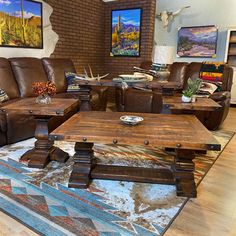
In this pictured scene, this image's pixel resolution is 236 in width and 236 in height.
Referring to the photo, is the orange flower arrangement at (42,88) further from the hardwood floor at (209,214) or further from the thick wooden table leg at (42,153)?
the hardwood floor at (209,214)

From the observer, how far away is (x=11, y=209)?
1702 mm

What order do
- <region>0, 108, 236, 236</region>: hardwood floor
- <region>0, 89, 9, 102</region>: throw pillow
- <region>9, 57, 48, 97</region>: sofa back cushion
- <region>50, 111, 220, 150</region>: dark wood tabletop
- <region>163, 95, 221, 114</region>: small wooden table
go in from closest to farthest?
1. <region>0, 108, 236, 236</region>: hardwood floor
2. <region>50, 111, 220, 150</region>: dark wood tabletop
3. <region>163, 95, 221, 114</region>: small wooden table
4. <region>0, 89, 9, 102</region>: throw pillow
5. <region>9, 57, 48, 97</region>: sofa back cushion

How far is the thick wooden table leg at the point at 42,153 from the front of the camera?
2.38 metres

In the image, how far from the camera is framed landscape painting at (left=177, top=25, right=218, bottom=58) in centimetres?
598

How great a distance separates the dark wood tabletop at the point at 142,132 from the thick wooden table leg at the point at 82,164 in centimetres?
21

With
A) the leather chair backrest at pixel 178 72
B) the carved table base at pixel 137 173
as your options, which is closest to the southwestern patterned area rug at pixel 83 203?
the carved table base at pixel 137 173

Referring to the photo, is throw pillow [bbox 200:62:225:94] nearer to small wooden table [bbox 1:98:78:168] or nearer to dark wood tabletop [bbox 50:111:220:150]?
dark wood tabletop [bbox 50:111:220:150]

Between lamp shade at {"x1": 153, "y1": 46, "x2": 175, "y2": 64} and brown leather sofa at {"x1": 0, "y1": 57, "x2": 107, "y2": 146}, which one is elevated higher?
lamp shade at {"x1": 153, "y1": 46, "x2": 175, "y2": 64}

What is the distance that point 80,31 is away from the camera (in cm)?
509

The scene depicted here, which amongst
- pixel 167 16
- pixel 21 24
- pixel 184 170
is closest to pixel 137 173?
pixel 184 170

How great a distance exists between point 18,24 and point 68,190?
9.85 ft

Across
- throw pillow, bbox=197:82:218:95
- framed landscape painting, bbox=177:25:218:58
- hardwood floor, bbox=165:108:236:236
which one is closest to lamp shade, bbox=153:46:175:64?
throw pillow, bbox=197:82:218:95

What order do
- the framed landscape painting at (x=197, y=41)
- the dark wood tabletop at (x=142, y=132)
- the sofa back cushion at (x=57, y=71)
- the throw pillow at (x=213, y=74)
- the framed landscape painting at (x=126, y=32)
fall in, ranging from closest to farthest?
the dark wood tabletop at (x=142, y=132) < the throw pillow at (x=213, y=74) < the sofa back cushion at (x=57, y=71) < the framed landscape painting at (x=126, y=32) < the framed landscape painting at (x=197, y=41)

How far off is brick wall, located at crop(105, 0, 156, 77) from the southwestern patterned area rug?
341 cm
